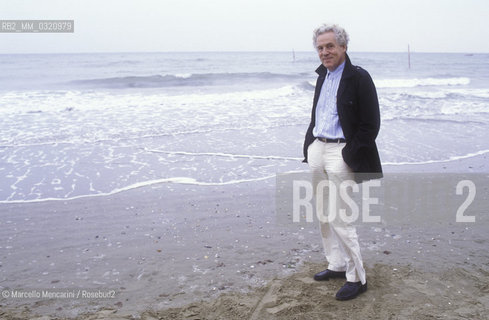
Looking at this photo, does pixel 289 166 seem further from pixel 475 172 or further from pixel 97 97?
pixel 97 97

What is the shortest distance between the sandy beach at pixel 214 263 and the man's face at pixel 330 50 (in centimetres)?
163

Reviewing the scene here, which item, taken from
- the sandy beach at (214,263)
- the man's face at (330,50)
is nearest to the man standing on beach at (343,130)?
the man's face at (330,50)

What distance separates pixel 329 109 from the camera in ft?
9.61

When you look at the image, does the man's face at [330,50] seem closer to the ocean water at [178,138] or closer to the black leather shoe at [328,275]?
the black leather shoe at [328,275]

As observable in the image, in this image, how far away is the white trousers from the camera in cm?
290

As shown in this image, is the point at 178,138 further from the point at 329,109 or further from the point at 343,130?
the point at 343,130

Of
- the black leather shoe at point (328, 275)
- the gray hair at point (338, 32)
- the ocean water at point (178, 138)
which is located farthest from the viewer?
the ocean water at point (178, 138)

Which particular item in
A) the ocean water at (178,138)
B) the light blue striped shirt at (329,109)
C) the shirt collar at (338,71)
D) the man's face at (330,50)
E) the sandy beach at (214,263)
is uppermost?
the man's face at (330,50)

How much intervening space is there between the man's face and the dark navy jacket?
0.23ft

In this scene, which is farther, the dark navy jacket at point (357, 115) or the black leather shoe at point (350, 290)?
the black leather shoe at point (350, 290)

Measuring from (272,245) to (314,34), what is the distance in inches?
79.6

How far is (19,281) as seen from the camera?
135 inches

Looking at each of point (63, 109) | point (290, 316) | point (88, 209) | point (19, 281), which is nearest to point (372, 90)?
point (290, 316)

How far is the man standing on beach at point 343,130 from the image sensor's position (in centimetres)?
277
